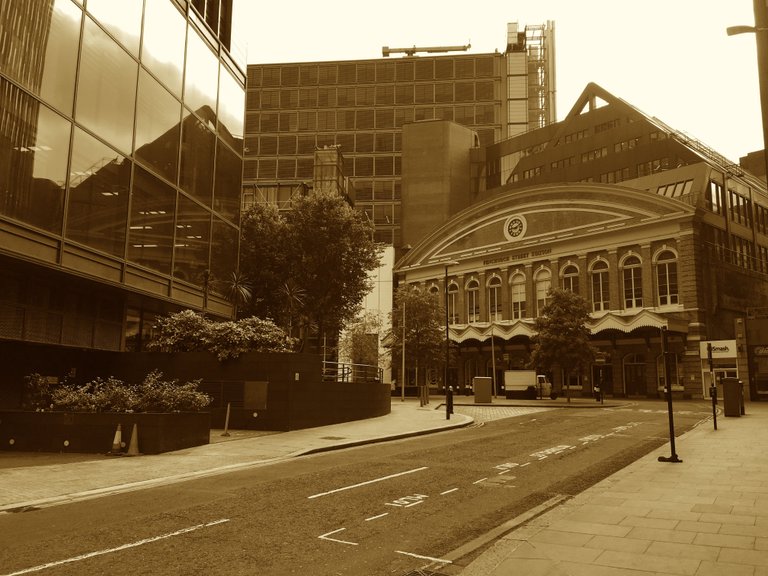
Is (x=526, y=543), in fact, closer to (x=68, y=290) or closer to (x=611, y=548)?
(x=611, y=548)

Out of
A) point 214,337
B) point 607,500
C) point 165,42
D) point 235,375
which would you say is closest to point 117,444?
point 235,375

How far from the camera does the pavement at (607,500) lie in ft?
21.2

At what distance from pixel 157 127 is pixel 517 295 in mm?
A: 47378

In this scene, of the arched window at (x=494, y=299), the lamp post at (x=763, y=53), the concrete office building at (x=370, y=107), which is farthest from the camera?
the concrete office building at (x=370, y=107)

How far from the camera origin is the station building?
5206 centimetres

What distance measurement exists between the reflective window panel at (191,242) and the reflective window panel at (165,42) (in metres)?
4.54

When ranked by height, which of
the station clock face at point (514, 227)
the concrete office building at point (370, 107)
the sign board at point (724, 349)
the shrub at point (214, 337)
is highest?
the concrete office building at point (370, 107)

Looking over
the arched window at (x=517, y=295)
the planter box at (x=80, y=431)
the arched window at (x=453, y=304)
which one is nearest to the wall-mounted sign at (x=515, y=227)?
the arched window at (x=517, y=295)

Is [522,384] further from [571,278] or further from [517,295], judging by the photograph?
[517,295]

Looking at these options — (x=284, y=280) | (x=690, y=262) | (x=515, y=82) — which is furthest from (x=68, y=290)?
(x=515, y=82)

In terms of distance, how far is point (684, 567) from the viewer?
20.5ft

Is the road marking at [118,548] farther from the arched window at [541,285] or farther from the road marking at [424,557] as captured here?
the arched window at [541,285]

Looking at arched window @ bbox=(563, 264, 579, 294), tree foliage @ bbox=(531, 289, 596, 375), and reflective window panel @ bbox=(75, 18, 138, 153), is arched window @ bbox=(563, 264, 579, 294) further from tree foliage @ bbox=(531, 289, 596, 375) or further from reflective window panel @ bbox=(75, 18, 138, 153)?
reflective window panel @ bbox=(75, 18, 138, 153)

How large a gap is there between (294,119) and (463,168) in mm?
27468
